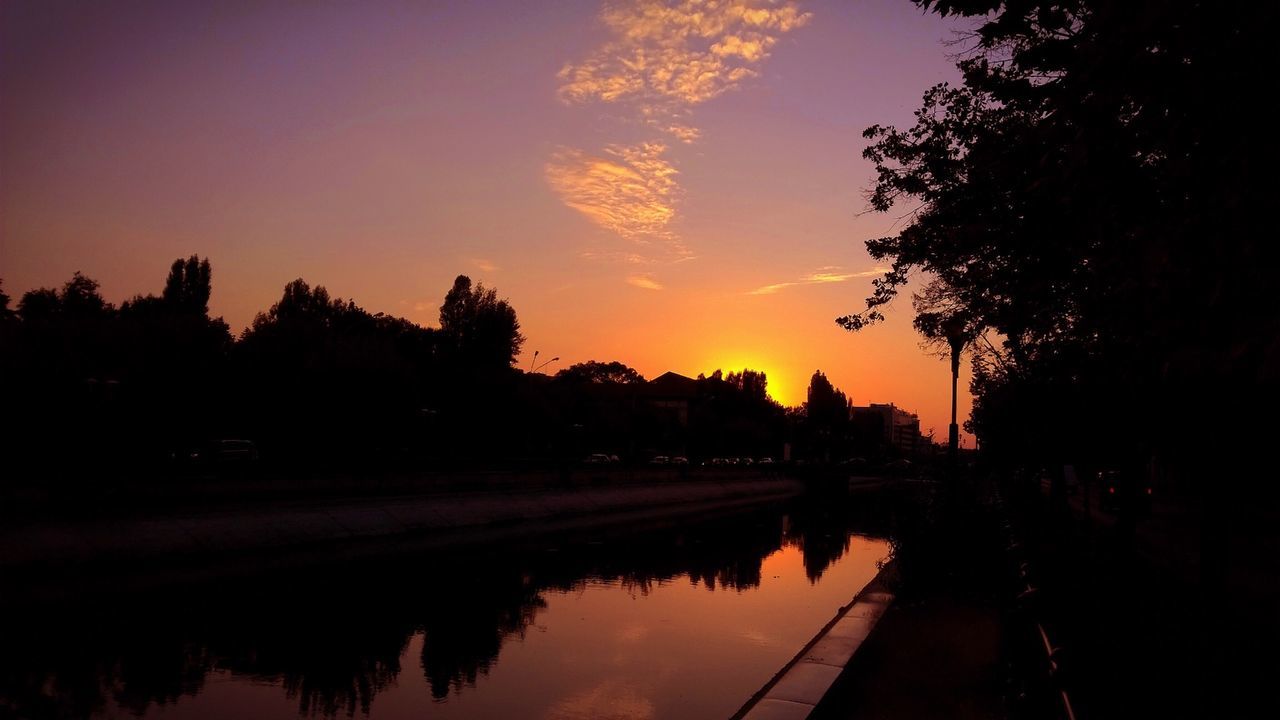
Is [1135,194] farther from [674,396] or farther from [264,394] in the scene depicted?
[674,396]

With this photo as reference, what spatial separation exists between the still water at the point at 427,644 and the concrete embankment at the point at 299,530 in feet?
11.2

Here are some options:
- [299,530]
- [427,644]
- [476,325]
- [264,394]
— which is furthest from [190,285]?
[427,644]

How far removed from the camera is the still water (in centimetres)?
1021

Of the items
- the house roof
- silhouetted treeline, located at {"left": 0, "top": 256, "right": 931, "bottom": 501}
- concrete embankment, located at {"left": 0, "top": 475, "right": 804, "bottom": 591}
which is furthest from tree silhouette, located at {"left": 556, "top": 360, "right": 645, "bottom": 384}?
concrete embankment, located at {"left": 0, "top": 475, "right": 804, "bottom": 591}

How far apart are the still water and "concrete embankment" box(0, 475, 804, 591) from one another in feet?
11.2

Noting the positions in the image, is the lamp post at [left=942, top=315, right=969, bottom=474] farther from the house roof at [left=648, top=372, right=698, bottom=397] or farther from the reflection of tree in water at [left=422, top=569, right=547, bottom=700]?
the house roof at [left=648, top=372, right=698, bottom=397]

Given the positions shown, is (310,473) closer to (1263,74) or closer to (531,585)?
(531,585)

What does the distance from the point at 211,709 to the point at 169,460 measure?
33020 millimetres

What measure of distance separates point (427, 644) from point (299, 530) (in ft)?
45.1

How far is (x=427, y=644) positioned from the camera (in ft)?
44.4

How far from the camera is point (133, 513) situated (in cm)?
2236

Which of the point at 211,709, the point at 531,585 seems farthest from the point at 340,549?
the point at 211,709

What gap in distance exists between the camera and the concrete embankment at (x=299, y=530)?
19359 millimetres

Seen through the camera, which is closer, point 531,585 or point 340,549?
point 531,585
